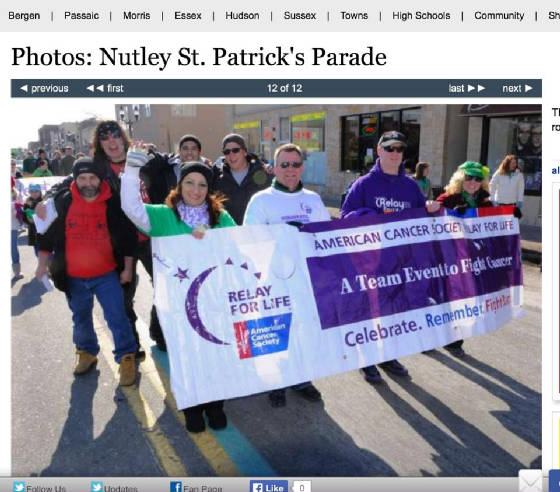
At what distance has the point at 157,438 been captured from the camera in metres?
3.21

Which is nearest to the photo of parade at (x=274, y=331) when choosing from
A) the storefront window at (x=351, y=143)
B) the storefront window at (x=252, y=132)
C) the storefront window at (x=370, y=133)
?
the storefront window at (x=370, y=133)

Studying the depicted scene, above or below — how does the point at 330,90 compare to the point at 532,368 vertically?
above

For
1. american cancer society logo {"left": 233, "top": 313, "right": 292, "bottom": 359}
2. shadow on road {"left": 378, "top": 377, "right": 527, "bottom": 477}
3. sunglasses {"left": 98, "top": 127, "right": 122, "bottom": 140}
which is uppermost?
sunglasses {"left": 98, "top": 127, "right": 122, "bottom": 140}

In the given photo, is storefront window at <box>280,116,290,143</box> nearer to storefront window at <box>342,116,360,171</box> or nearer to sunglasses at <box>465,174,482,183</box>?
storefront window at <box>342,116,360,171</box>

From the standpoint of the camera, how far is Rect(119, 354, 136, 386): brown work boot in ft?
13.1

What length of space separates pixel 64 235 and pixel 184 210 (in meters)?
1.19

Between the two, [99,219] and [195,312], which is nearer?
[195,312]

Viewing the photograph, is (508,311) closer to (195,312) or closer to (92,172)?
(195,312)

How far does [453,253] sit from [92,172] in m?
3.12

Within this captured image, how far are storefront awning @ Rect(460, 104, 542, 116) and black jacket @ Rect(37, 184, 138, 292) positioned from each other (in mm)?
9933

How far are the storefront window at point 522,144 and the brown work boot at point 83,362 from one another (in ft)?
38.6

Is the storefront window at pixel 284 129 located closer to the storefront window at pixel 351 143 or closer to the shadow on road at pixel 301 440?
the storefront window at pixel 351 143

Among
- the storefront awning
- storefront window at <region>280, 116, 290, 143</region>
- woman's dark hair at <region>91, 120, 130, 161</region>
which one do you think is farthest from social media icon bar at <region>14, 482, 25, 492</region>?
storefront window at <region>280, 116, 290, 143</region>

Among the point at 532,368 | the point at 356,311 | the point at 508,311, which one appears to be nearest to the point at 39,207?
the point at 356,311
